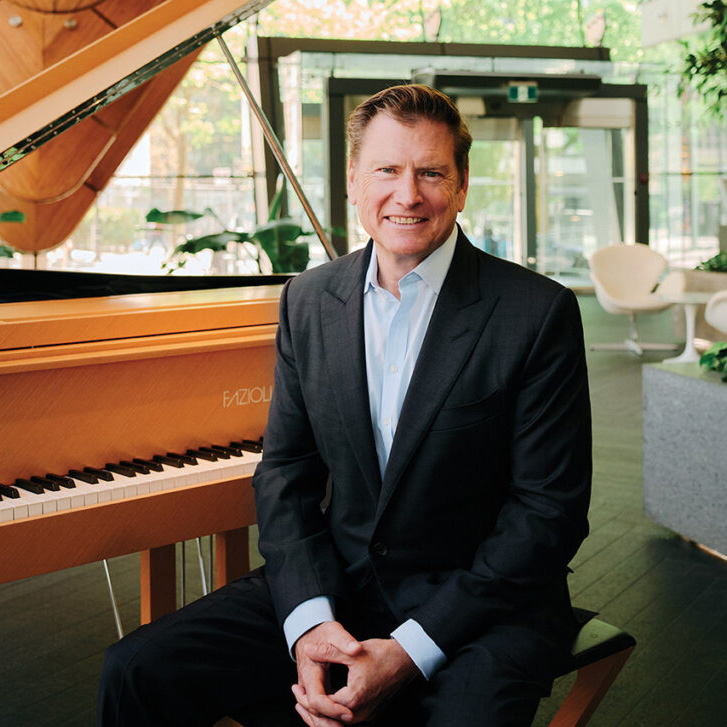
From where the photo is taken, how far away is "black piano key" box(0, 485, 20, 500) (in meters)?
1.88

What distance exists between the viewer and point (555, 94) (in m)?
12.7

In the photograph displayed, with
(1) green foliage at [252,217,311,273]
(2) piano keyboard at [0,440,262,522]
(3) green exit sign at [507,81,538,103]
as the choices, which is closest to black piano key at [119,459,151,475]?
(2) piano keyboard at [0,440,262,522]

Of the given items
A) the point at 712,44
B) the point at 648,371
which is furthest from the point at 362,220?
the point at 712,44

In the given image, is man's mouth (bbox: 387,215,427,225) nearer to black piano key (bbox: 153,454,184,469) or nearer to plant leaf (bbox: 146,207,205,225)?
black piano key (bbox: 153,454,184,469)

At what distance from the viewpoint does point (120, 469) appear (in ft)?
6.82

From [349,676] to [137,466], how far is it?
782mm

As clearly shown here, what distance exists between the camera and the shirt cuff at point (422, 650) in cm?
161

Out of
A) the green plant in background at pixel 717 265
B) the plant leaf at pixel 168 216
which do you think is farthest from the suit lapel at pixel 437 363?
the green plant in background at pixel 717 265

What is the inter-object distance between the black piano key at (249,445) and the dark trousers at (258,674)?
52cm

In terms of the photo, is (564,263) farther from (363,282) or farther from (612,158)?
(363,282)

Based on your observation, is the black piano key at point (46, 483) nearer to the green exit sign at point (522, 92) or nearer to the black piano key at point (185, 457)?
the black piano key at point (185, 457)

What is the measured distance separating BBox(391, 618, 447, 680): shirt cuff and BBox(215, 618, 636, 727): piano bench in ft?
0.87

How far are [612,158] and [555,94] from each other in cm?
146

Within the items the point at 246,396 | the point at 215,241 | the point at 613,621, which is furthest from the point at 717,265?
the point at 246,396
